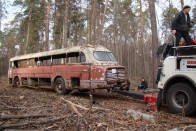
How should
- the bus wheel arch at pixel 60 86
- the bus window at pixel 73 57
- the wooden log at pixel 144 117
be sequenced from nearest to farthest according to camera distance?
the wooden log at pixel 144 117 → the bus window at pixel 73 57 → the bus wheel arch at pixel 60 86

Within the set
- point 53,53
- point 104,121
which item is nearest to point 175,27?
point 104,121

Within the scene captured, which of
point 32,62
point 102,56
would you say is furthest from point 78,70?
point 32,62

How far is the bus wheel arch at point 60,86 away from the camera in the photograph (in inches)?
546

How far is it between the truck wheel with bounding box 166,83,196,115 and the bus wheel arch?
22.9 feet

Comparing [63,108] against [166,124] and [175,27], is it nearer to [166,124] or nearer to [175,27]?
[166,124]

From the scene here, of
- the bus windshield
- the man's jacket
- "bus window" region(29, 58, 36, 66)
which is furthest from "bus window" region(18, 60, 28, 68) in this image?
the man's jacket

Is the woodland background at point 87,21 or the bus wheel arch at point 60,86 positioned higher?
the woodland background at point 87,21

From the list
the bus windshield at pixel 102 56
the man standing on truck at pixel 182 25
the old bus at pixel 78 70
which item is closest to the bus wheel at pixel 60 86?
the old bus at pixel 78 70

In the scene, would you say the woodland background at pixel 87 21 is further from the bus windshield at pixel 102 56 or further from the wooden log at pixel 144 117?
the wooden log at pixel 144 117

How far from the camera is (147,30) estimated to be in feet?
172

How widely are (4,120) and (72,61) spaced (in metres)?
7.98

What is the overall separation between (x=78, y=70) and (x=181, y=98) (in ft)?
20.5

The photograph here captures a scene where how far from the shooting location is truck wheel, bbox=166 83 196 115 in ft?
24.4

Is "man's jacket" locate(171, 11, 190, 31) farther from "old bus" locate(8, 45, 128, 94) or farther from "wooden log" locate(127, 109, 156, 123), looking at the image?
"old bus" locate(8, 45, 128, 94)
